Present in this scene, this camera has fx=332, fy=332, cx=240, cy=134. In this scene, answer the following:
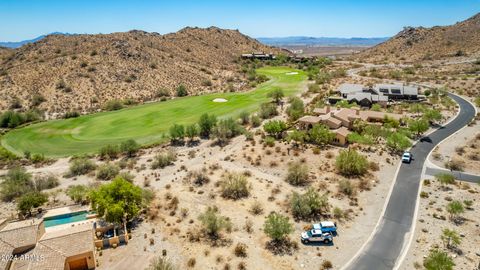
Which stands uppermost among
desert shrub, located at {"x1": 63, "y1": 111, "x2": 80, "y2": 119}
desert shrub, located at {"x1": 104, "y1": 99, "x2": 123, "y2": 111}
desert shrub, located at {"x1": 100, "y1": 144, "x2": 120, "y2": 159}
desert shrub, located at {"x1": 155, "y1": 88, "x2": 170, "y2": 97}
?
desert shrub, located at {"x1": 155, "y1": 88, "x2": 170, "y2": 97}

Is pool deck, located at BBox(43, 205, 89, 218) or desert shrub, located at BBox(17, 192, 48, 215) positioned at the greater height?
desert shrub, located at BBox(17, 192, 48, 215)

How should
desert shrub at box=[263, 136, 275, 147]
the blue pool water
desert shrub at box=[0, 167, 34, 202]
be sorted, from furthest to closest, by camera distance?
1. desert shrub at box=[263, 136, 275, 147]
2. desert shrub at box=[0, 167, 34, 202]
3. the blue pool water

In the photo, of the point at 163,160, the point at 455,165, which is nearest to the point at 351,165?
the point at 455,165

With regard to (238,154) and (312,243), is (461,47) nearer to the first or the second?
(238,154)

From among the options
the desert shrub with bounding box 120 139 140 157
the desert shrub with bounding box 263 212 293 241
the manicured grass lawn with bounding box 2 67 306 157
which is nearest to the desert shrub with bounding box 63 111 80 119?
the manicured grass lawn with bounding box 2 67 306 157

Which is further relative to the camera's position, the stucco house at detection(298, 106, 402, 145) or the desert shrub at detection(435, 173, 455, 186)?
the stucco house at detection(298, 106, 402, 145)

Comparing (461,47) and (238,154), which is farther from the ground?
(461,47)

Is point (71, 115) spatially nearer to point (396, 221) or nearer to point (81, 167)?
point (81, 167)

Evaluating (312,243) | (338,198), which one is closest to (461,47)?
(338,198)

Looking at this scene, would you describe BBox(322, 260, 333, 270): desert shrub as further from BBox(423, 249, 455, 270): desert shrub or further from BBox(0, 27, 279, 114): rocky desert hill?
BBox(0, 27, 279, 114): rocky desert hill
